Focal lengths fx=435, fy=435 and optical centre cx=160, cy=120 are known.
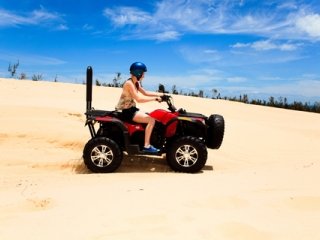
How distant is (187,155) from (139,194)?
7.81ft

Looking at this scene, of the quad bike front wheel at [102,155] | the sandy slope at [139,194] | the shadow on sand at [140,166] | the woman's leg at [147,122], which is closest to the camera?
the sandy slope at [139,194]

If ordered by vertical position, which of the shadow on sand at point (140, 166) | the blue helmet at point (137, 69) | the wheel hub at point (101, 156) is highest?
the blue helmet at point (137, 69)

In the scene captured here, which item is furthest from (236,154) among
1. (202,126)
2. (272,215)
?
(272,215)

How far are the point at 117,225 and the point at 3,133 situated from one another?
20.1 feet

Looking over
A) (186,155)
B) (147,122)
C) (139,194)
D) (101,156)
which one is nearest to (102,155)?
(101,156)

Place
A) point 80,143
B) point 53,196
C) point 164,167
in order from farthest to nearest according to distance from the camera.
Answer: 1. point 80,143
2. point 164,167
3. point 53,196

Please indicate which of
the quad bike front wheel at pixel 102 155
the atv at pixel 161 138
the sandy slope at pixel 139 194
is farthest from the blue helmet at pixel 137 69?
the sandy slope at pixel 139 194

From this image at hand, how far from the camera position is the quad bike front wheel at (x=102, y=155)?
7.45m

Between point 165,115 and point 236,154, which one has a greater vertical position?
point 165,115

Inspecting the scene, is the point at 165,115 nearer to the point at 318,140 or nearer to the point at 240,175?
the point at 240,175

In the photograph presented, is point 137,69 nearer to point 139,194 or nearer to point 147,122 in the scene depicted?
point 147,122

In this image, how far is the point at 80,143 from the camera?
369 inches

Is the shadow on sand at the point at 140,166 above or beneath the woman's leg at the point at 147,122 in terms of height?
A: beneath

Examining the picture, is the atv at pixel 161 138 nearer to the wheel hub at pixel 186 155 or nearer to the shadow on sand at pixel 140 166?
the wheel hub at pixel 186 155
